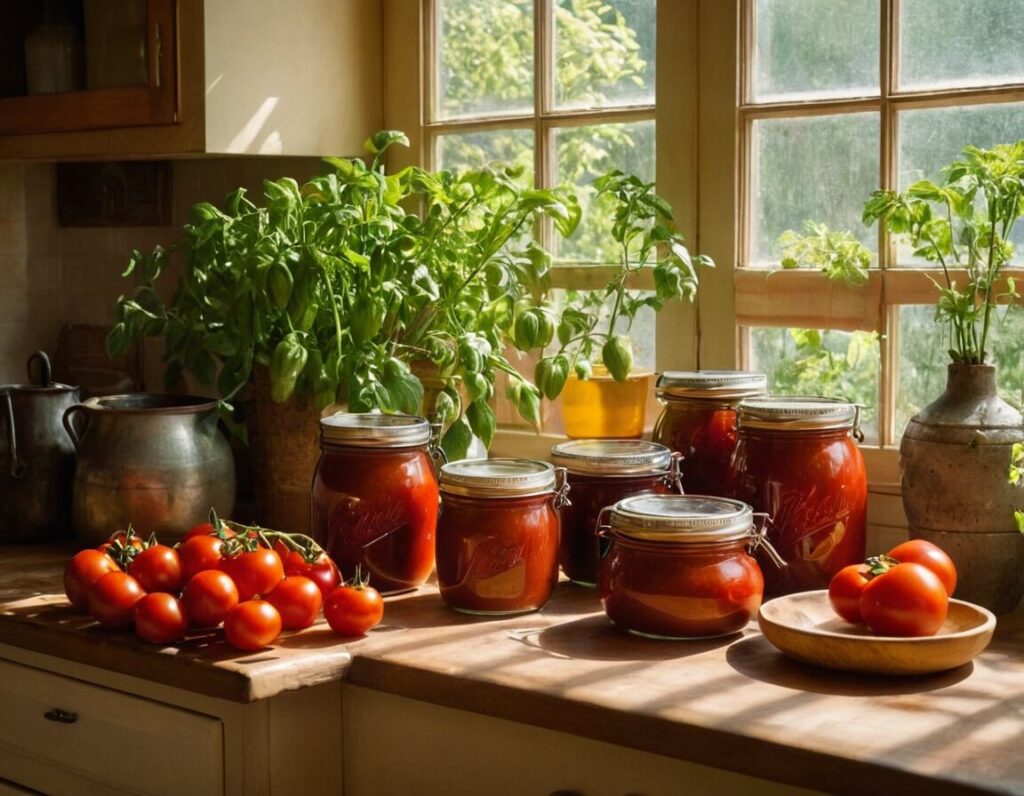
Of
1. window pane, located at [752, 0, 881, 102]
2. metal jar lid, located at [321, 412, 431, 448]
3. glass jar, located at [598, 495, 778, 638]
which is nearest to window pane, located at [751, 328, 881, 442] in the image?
window pane, located at [752, 0, 881, 102]

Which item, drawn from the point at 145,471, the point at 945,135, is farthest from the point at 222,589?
the point at 945,135

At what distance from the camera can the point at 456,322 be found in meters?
2.16

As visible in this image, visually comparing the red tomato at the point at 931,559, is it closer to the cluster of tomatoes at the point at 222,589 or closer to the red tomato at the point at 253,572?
the cluster of tomatoes at the point at 222,589

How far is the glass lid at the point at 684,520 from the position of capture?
5.34ft

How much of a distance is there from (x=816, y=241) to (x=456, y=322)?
0.55 m

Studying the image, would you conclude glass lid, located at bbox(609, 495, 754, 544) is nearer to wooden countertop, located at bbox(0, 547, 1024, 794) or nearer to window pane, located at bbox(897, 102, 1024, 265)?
wooden countertop, located at bbox(0, 547, 1024, 794)

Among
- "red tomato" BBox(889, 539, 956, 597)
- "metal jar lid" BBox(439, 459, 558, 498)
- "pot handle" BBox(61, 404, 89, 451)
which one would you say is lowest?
"red tomato" BBox(889, 539, 956, 597)

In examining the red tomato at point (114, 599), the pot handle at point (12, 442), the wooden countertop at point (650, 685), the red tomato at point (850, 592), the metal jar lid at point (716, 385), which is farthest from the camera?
the pot handle at point (12, 442)

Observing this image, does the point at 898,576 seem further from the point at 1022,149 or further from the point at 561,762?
the point at 1022,149

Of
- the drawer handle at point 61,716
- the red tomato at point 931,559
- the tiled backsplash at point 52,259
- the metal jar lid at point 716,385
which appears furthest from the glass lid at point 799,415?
the tiled backsplash at point 52,259

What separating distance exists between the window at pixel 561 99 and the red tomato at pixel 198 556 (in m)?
0.77

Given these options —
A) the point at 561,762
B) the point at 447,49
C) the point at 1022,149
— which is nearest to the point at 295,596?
the point at 561,762

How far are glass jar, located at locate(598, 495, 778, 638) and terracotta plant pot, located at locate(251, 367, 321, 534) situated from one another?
0.66m

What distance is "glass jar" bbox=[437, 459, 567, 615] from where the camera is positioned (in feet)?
5.72
